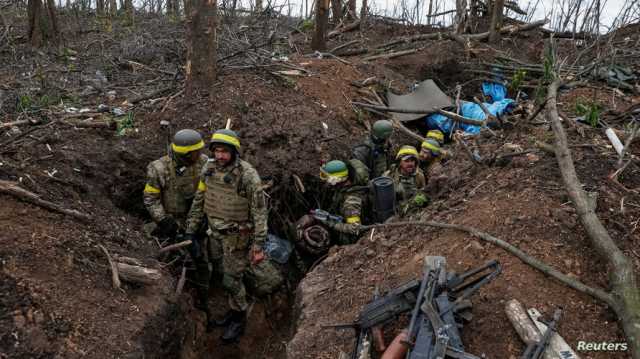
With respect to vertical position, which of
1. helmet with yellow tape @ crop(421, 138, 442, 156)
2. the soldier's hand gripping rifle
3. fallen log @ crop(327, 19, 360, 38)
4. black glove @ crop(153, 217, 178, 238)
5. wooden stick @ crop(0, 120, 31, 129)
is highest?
fallen log @ crop(327, 19, 360, 38)

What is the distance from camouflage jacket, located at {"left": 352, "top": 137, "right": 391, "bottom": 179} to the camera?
6699 mm

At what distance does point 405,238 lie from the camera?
4.30 m

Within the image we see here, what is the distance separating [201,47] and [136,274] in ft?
11.7

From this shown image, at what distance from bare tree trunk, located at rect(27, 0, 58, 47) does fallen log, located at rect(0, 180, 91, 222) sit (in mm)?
7250

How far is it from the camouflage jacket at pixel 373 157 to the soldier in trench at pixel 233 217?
2077 millimetres

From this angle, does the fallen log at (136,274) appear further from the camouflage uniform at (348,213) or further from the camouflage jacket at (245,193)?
the camouflage uniform at (348,213)

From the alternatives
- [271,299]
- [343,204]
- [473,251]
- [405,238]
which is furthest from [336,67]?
[473,251]

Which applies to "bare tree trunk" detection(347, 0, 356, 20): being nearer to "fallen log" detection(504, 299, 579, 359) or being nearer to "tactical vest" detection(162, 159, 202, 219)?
"tactical vest" detection(162, 159, 202, 219)

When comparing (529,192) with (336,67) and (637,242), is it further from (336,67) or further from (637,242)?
(336,67)

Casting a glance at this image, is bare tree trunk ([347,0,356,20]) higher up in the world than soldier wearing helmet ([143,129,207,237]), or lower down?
higher up

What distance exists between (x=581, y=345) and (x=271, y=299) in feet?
13.2

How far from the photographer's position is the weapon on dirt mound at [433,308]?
2629 mm

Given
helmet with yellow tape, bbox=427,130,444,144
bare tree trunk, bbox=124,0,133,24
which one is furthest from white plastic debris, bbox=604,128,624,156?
bare tree trunk, bbox=124,0,133,24

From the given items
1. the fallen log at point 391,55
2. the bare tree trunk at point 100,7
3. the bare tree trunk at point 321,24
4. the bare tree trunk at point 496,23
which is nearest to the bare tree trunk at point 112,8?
the bare tree trunk at point 100,7
